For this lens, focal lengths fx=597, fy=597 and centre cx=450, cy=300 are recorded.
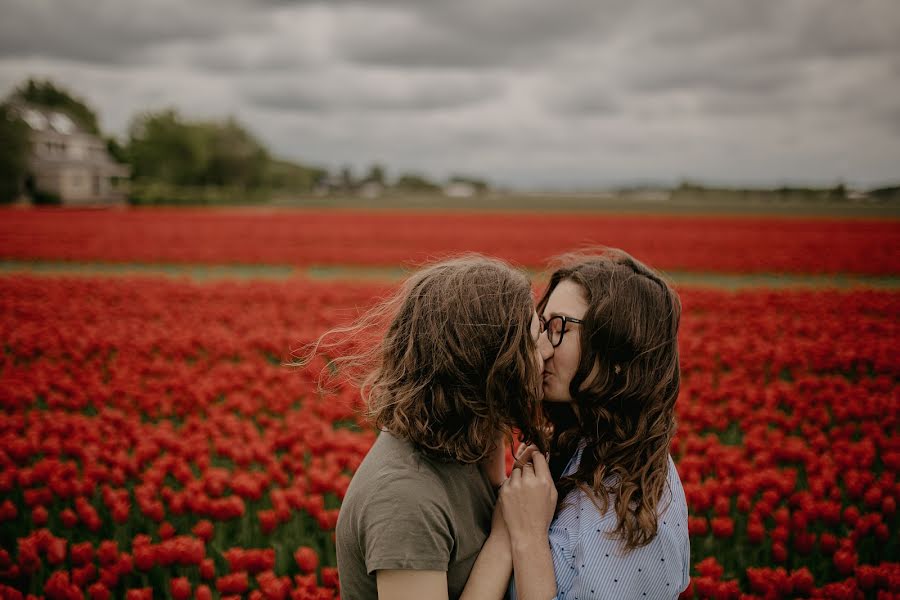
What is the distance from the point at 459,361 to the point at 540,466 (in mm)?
452

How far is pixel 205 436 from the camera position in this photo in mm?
3990

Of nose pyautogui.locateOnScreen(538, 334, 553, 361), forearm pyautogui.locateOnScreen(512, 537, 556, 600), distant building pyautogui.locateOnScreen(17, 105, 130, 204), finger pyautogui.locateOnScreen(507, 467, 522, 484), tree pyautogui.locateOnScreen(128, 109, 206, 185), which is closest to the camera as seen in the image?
forearm pyautogui.locateOnScreen(512, 537, 556, 600)

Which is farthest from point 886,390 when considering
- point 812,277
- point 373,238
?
point 373,238

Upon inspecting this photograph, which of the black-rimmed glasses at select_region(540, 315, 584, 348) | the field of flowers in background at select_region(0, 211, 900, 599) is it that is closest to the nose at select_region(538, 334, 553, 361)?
the black-rimmed glasses at select_region(540, 315, 584, 348)

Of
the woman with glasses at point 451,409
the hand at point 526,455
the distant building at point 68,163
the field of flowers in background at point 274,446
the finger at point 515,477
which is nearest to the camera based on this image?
the woman with glasses at point 451,409

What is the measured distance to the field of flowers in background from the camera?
263 centimetres

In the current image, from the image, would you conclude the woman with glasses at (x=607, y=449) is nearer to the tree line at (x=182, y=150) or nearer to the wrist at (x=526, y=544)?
the wrist at (x=526, y=544)

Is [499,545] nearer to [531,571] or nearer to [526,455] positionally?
[531,571]

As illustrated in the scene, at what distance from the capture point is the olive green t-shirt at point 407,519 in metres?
1.44

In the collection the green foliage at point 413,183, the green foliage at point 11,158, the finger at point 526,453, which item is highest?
the green foliage at point 413,183

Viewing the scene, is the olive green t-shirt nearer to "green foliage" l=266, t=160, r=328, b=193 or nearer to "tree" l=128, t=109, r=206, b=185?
"tree" l=128, t=109, r=206, b=185

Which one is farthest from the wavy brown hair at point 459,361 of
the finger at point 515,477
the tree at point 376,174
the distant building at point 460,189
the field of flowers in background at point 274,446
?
the tree at point 376,174

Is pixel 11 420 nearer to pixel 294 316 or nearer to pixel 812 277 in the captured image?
pixel 294 316

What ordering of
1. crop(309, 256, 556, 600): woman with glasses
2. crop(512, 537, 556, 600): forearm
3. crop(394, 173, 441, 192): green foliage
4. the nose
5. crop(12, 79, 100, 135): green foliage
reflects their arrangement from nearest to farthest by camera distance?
crop(309, 256, 556, 600): woman with glasses < crop(512, 537, 556, 600): forearm < the nose < crop(12, 79, 100, 135): green foliage < crop(394, 173, 441, 192): green foliage
